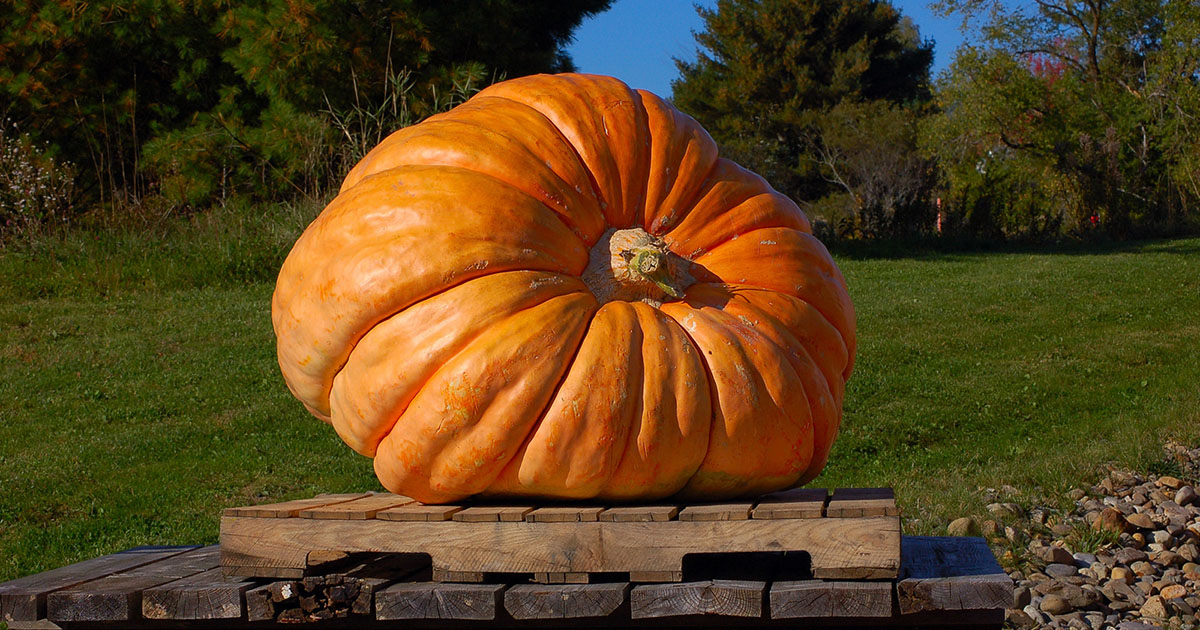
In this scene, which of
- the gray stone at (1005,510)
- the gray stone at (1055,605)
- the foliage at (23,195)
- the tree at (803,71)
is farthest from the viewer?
the tree at (803,71)

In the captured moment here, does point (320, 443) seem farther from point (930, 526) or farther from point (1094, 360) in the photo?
point (1094, 360)

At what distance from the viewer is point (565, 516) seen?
2.31 meters

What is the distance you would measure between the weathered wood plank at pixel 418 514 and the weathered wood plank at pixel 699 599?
0.46m

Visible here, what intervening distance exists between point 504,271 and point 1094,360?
6658 millimetres

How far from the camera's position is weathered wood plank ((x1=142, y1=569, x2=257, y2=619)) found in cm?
236

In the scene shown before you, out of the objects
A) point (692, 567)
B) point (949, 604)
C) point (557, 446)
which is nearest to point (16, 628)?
point (557, 446)

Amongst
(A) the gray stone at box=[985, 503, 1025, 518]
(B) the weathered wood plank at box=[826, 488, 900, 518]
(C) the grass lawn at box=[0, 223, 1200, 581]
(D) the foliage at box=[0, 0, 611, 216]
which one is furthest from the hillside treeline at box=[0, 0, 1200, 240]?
(B) the weathered wood plank at box=[826, 488, 900, 518]

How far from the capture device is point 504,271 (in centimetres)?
246

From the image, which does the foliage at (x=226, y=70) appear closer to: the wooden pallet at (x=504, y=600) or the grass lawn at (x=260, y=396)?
Result: the grass lawn at (x=260, y=396)

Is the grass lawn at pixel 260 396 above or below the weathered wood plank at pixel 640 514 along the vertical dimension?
below

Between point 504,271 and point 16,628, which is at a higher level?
point 504,271

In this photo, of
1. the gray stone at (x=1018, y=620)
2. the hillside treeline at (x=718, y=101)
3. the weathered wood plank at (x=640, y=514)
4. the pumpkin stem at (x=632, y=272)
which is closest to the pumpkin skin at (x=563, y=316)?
the pumpkin stem at (x=632, y=272)

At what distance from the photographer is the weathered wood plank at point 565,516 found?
90.5 inches

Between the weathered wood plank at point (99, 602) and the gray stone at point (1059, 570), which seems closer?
the weathered wood plank at point (99, 602)
